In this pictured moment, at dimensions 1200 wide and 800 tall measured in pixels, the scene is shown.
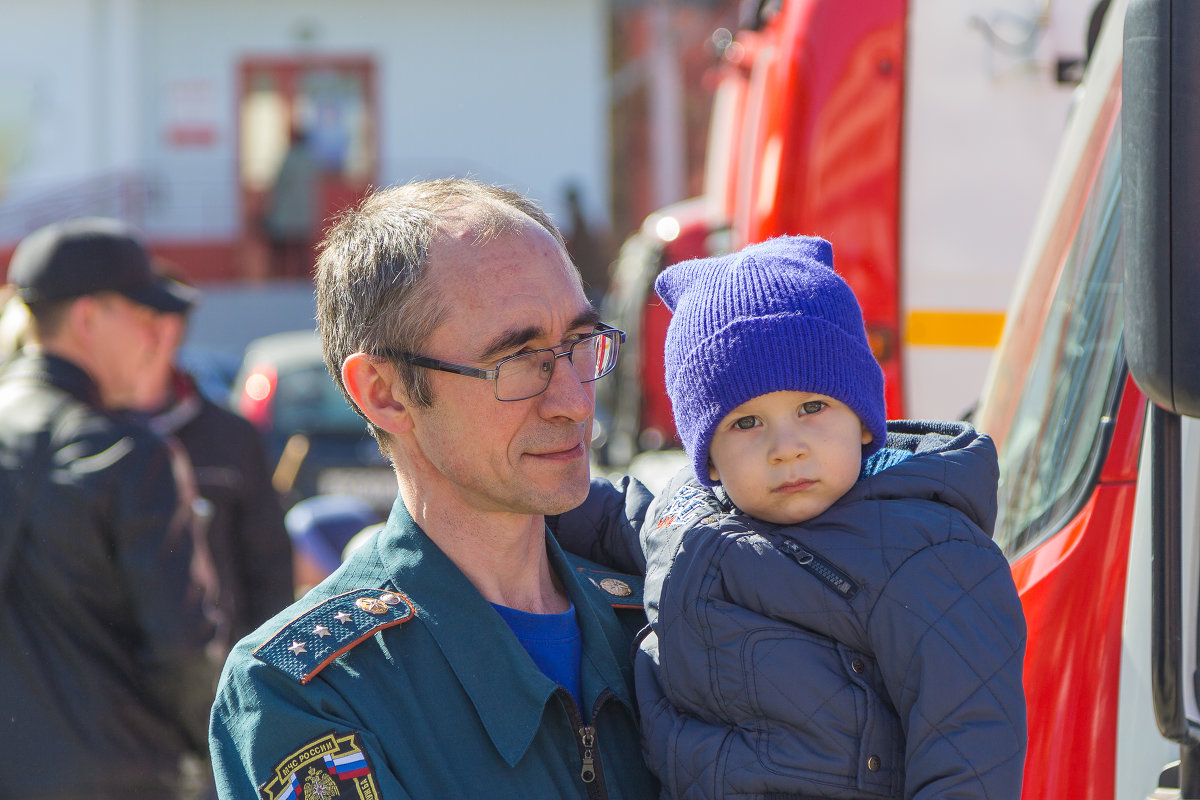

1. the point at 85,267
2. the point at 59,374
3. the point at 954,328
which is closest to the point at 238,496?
the point at 85,267

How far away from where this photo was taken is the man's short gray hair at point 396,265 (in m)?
2.04

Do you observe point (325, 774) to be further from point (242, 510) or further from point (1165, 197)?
point (242, 510)

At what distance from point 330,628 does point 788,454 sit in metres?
0.70

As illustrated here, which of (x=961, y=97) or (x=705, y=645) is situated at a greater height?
(x=961, y=97)

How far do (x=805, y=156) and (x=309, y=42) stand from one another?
16.7m

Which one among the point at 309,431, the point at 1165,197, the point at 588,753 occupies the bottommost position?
the point at 309,431

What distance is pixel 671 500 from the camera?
2.18 m

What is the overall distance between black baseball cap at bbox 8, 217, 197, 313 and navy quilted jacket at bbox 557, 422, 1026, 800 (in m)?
2.41

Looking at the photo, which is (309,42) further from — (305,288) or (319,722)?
(319,722)

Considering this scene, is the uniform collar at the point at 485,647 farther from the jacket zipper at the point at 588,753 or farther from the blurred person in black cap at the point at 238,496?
the blurred person in black cap at the point at 238,496

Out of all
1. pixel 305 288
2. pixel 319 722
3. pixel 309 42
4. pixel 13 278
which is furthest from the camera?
pixel 309 42

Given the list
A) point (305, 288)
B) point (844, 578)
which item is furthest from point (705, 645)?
point (305, 288)

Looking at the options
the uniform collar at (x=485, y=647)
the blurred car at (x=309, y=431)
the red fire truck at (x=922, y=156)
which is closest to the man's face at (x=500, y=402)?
the uniform collar at (x=485, y=647)

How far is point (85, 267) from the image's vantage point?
3791 mm
